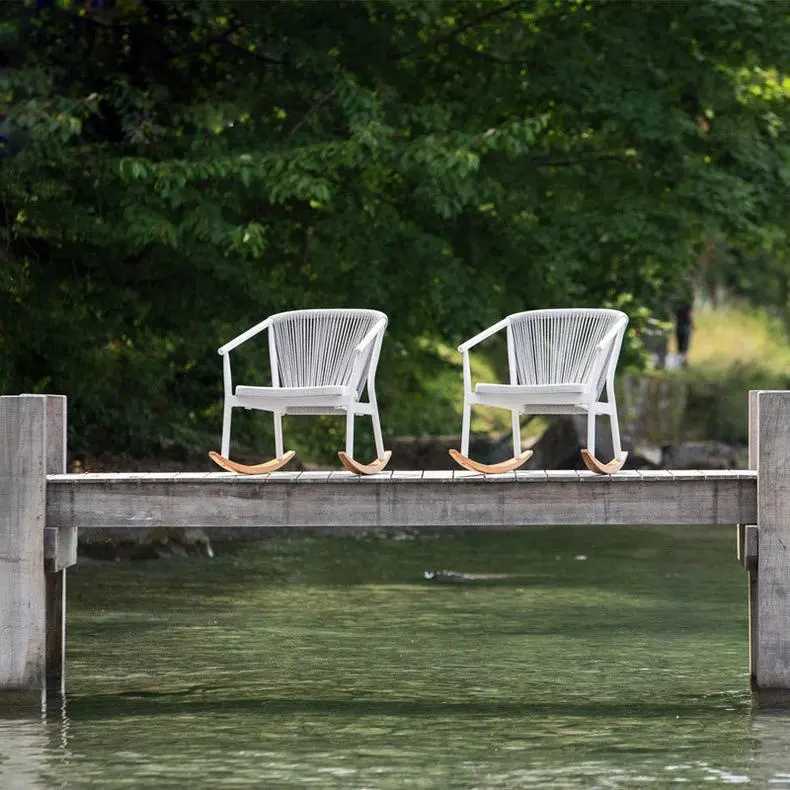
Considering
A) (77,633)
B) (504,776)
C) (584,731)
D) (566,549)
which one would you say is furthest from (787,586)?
(566,549)

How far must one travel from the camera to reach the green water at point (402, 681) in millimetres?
7984

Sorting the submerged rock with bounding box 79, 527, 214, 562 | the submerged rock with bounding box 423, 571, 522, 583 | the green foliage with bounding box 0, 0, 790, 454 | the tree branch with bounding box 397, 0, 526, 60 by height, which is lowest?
the submerged rock with bounding box 423, 571, 522, 583

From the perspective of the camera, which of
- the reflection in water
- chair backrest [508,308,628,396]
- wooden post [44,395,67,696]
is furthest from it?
chair backrest [508,308,628,396]

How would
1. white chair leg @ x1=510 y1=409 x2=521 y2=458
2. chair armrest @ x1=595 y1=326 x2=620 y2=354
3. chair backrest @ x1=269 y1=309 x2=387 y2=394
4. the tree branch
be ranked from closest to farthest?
1. chair armrest @ x1=595 y1=326 x2=620 y2=354
2. white chair leg @ x1=510 y1=409 x2=521 y2=458
3. chair backrest @ x1=269 y1=309 x2=387 y2=394
4. the tree branch

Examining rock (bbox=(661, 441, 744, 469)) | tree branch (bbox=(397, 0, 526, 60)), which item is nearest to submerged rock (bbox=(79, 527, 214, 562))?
tree branch (bbox=(397, 0, 526, 60))

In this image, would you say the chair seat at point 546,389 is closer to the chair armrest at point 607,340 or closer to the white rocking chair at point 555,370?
the white rocking chair at point 555,370

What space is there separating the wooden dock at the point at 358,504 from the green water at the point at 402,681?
50cm

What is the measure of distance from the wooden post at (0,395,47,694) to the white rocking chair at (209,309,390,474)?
1004 mm

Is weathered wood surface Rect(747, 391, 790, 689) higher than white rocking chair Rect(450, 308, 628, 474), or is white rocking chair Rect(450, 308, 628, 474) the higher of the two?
white rocking chair Rect(450, 308, 628, 474)

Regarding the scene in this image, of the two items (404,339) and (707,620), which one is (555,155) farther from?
(707,620)

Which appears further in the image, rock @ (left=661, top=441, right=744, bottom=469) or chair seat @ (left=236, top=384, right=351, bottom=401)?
rock @ (left=661, top=441, right=744, bottom=469)

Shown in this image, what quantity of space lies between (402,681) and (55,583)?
72.4 inches

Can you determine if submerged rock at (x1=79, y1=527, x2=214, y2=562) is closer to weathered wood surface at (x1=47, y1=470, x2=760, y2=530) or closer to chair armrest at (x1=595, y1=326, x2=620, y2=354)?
chair armrest at (x1=595, y1=326, x2=620, y2=354)

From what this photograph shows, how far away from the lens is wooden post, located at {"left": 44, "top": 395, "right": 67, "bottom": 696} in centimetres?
963
